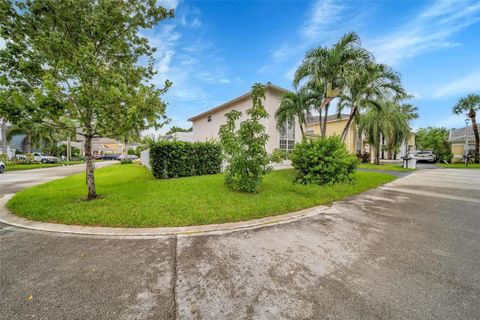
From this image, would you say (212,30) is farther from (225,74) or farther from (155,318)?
(155,318)

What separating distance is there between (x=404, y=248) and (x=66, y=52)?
905 centimetres

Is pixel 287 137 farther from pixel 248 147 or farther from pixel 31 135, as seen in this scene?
pixel 31 135

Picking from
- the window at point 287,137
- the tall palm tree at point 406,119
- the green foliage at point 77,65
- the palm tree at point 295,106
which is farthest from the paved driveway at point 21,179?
the tall palm tree at point 406,119

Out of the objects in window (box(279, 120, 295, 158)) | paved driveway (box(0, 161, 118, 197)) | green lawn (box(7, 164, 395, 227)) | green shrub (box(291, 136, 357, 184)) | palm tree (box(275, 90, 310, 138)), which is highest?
palm tree (box(275, 90, 310, 138))

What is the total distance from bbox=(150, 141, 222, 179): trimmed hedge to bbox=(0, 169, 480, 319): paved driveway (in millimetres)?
5860

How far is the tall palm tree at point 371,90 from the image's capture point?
1046cm

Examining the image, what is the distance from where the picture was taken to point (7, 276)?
2.45m

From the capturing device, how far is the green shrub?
27.5ft

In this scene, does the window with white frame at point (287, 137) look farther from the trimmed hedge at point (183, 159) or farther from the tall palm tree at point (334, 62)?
the trimmed hedge at point (183, 159)

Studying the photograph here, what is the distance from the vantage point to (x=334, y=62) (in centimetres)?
999

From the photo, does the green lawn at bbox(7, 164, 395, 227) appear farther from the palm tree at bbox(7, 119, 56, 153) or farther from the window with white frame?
the window with white frame

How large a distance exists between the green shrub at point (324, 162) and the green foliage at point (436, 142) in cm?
2697

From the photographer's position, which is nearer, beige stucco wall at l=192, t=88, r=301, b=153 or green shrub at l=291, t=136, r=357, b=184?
green shrub at l=291, t=136, r=357, b=184

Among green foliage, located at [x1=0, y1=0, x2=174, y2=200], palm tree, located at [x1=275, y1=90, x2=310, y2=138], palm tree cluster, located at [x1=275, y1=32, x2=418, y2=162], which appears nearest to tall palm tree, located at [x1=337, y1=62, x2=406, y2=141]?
palm tree cluster, located at [x1=275, y1=32, x2=418, y2=162]
